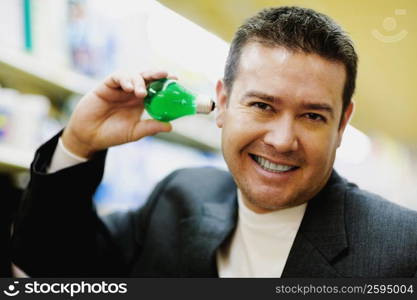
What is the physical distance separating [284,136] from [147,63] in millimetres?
1261

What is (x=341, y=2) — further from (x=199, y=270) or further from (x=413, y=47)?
(x=199, y=270)

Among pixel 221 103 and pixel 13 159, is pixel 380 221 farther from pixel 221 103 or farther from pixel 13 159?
pixel 13 159

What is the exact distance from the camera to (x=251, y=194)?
1.10m

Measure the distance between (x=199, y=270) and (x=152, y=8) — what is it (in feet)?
3.49

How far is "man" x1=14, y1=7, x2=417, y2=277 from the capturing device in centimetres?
100

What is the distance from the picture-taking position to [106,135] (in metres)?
1.19

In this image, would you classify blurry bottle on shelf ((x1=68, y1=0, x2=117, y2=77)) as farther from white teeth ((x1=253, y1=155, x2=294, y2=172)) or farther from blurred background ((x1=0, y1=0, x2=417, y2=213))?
white teeth ((x1=253, y1=155, x2=294, y2=172))

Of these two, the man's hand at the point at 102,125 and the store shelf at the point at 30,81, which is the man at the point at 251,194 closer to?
the man's hand at the point at 102,125

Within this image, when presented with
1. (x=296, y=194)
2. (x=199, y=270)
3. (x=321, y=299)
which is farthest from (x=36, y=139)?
(x=321, y=299)

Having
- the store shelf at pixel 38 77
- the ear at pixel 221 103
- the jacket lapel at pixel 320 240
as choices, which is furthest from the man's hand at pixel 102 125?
the jacket lapel at pixel 320 240

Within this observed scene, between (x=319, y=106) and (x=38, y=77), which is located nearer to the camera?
(x=319, y=106)

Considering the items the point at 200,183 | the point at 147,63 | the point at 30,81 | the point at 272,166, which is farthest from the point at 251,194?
the point at 147,63

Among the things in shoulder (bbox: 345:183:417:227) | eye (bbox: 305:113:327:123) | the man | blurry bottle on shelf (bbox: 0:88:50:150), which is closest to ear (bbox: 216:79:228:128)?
the man

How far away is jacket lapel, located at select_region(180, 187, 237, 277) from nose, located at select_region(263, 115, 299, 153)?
0.34 meters
